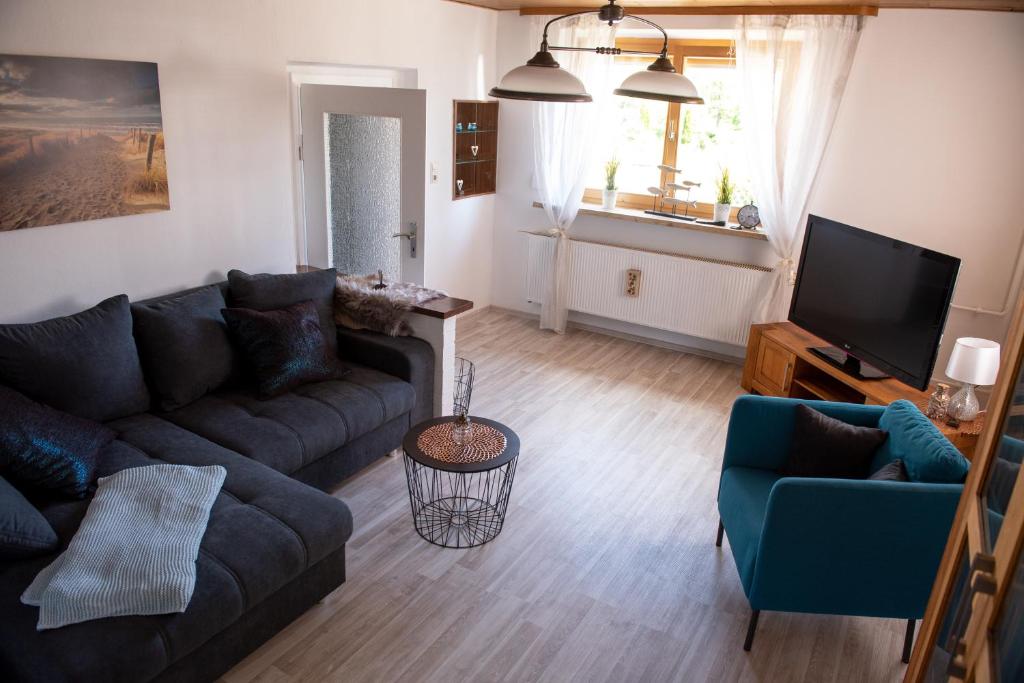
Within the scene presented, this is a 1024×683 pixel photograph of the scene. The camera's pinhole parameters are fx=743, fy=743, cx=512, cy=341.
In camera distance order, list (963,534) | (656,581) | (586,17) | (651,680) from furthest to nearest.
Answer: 1. (586,17)
2. (656,581)
3. (651,680)
4. (963,534)

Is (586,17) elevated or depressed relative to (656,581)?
elevated

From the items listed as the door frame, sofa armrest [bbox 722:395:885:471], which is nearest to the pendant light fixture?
sofa armrest [bbox 722:395:885:471]

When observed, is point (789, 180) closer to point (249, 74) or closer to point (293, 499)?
point (249, 74)

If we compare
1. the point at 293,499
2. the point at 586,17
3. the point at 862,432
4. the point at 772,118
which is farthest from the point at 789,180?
the point at 293,499

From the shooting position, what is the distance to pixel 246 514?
245 cm

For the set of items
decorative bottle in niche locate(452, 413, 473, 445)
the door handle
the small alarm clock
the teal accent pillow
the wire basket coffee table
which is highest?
the small alarm clock

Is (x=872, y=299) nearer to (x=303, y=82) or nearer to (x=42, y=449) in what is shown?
(x=303, y=82)

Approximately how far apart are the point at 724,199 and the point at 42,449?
4274 millimetres

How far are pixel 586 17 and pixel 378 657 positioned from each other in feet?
14.5

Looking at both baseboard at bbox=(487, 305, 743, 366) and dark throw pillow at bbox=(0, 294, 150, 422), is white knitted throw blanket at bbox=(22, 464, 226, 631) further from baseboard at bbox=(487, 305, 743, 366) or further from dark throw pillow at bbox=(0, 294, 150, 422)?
baseboard at bbox=(487, 305, 743, 366)

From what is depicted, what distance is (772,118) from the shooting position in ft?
15.5

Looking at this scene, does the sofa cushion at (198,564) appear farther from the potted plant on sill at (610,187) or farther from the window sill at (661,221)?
the potted plant on sill at (610,187)

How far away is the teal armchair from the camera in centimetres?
230

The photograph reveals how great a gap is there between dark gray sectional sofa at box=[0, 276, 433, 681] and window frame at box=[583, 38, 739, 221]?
2.65 m
